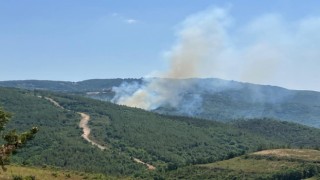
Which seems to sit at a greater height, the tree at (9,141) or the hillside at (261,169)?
the tree at (9,141)

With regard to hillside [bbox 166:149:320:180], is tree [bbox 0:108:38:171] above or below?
above

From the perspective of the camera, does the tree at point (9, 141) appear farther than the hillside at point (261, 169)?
No

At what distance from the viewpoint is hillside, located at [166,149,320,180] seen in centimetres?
16741

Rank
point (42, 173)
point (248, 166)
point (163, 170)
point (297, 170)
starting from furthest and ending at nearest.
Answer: point (163, 170), point (248, 166), point (297, 170), point (42, 173)

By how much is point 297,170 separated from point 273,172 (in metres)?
7.72

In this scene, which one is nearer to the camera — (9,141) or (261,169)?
(9,141)

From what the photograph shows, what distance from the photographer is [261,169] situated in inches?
7072

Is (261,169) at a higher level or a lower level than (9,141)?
lower

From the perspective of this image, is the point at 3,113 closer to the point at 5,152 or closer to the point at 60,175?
the point at 5,152

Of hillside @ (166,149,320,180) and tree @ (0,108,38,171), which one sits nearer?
tree @ (0,108,38,171)

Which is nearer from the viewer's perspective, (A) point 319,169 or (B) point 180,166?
(A) point 319,169

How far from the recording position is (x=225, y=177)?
170875mm

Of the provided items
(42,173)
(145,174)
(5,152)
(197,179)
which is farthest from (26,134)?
(145,174)

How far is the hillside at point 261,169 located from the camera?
167413mm
